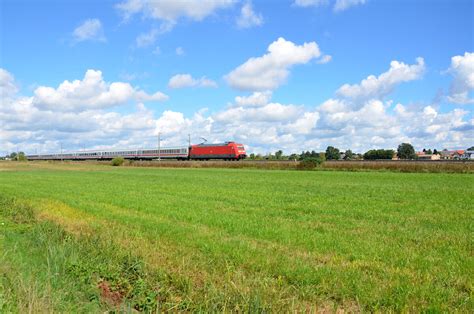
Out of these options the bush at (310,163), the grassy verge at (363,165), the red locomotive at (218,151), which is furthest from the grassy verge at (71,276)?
the red locomotive at (218,151)

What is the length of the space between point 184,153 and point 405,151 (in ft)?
252

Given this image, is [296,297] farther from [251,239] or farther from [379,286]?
[251,239]

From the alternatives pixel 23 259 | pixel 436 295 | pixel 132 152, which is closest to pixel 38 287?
pixel 23 259

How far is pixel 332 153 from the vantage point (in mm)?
130000

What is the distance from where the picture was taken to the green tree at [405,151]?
405 feet

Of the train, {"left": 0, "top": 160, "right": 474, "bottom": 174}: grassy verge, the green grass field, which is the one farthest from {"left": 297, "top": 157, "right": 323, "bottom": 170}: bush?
the green grass field

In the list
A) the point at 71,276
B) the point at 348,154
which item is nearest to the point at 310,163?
the point at 71,276

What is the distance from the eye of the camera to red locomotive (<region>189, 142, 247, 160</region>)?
7800cm

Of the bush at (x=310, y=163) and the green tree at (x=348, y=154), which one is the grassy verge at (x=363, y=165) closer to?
the bush at (x=310, y=163)

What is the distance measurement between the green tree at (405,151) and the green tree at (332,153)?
19.1 m

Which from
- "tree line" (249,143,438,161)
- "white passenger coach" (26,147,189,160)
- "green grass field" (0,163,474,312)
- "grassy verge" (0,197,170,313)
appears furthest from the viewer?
"tree line" (249,143,438,161)

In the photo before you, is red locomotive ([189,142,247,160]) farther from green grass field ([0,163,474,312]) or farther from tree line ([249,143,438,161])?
green grass field ([0,163,474,312])

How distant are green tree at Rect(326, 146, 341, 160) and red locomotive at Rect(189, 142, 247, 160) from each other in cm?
5348

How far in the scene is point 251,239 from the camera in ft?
32.2
